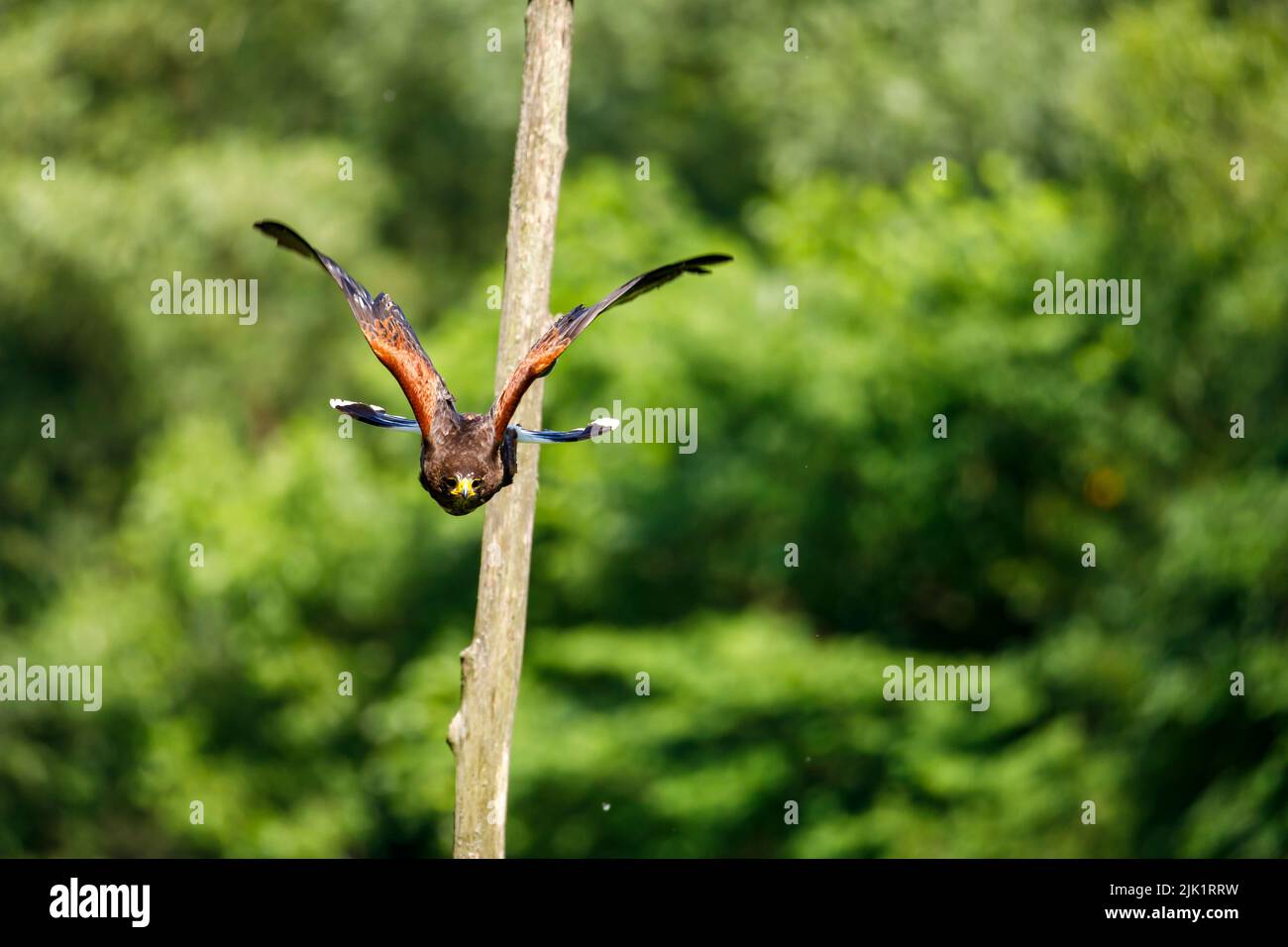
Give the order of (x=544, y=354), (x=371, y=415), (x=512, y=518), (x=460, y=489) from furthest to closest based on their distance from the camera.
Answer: (x=512, y=518) → (x=371, y=415) → (x=544, y=354) → (x=460, y=489)

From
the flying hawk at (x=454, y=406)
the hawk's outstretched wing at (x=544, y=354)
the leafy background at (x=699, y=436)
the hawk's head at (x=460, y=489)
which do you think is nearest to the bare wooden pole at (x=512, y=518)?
the flying hawk at (x=454, y=406)

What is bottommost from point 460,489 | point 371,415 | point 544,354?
point 460,489

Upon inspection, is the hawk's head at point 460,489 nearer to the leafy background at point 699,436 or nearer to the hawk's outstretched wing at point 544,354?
the hawk's outstretched wing at point 544,354

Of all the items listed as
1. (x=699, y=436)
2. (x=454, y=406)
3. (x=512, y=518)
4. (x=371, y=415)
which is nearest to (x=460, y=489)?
(x=454, y=406)

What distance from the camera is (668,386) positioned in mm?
19328

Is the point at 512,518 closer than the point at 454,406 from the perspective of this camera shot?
No

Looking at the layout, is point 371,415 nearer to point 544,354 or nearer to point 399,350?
point 399,350

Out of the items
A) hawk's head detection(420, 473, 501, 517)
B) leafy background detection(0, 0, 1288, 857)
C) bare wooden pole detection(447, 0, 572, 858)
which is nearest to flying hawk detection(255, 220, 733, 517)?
hawk's head detection(420, 473, 501, 517)

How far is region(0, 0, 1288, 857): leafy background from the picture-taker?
54.5 feet

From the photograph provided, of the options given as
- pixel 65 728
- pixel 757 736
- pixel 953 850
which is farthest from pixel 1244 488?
pixel 65 728

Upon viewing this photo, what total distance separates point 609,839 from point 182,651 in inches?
276

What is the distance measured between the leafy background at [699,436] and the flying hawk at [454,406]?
10.3 metres

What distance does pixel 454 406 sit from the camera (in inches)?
221

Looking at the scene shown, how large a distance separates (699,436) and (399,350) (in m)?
13.9
